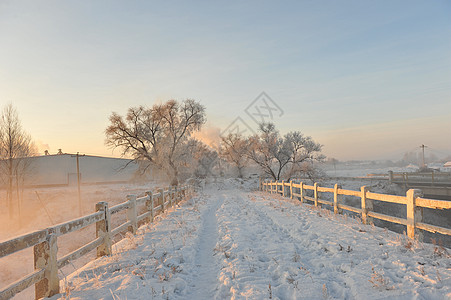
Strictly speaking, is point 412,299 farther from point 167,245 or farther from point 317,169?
point 317,169

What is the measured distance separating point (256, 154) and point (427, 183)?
68.7 ft

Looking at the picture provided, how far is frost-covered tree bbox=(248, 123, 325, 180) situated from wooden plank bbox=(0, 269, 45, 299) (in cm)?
3483

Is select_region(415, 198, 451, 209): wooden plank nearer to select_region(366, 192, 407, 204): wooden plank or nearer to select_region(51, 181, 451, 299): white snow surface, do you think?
select_region(366, 192, 407, 204): wooden plank

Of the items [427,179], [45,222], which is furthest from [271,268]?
[427,179]

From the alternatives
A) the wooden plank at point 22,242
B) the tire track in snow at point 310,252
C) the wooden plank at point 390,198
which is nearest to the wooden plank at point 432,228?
the wooden plank at point 390,198

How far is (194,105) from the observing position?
3247 cm

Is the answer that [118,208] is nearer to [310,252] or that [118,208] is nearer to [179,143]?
[310,252]

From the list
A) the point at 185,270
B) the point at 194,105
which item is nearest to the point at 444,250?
the point at 185,270

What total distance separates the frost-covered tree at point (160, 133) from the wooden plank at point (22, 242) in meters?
26.5

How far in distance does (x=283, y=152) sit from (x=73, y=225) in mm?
35829

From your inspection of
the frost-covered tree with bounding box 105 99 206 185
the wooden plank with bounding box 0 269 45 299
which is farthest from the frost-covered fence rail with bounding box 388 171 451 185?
the wooden plank with bounding box 0 269 45 299

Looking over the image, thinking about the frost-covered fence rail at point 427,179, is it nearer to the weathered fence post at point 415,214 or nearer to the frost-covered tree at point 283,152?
the frost-covered tree at point 283,152

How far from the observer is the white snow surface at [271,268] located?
3.75 metres

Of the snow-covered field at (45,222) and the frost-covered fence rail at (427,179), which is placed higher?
the frost-covered fence rail at (427,179)
